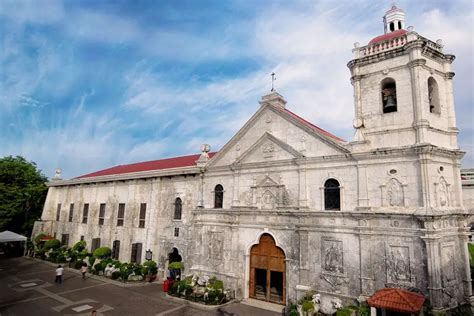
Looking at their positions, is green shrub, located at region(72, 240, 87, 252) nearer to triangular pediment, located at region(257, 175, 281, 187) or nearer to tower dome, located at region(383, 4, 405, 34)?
triangular pediment, located at region(257, 175, 281, 187)

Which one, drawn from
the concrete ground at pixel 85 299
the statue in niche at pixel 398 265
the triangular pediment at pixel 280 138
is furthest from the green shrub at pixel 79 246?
the statue in niche at pixel 398 265

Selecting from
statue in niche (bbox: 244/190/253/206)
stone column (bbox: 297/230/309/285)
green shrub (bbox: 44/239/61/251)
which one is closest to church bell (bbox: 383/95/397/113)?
stone column (bbox: 297/230/309/285)

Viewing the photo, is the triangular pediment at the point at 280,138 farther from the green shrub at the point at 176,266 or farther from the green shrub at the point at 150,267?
the green shrub at the point at 150,267

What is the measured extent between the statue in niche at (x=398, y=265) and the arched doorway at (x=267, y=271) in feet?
19.3

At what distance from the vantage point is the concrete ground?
57.0 feet

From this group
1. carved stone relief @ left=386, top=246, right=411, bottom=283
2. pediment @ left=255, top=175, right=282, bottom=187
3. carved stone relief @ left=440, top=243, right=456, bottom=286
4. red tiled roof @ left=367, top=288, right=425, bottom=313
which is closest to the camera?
red tiled roof @ left=367, top=288, right=425, bottom=313

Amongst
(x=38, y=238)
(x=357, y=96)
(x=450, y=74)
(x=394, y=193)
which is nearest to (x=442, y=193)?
(x=394, y=193)

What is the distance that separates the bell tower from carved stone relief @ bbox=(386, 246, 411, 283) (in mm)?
4927

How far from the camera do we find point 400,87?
15.8 meters

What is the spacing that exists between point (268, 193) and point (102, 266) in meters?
16.2

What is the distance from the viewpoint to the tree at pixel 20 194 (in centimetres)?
3712

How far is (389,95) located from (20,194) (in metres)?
41.5

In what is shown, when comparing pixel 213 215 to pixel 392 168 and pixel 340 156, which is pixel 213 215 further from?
pixel 392 168

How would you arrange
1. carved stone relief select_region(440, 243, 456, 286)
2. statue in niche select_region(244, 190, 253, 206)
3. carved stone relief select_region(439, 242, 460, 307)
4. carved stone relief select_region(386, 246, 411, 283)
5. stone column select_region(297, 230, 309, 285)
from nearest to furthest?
carved stone relief select_region(439, 242, 460, 307) < carved stone relief select_region(440, 243, 456, 286) < carved stone relief select_region(386, 246, 411, 283) < stone column select_region(297, 230, 309, 285) < statue in niche select_region(244, 190, 253, 206)
